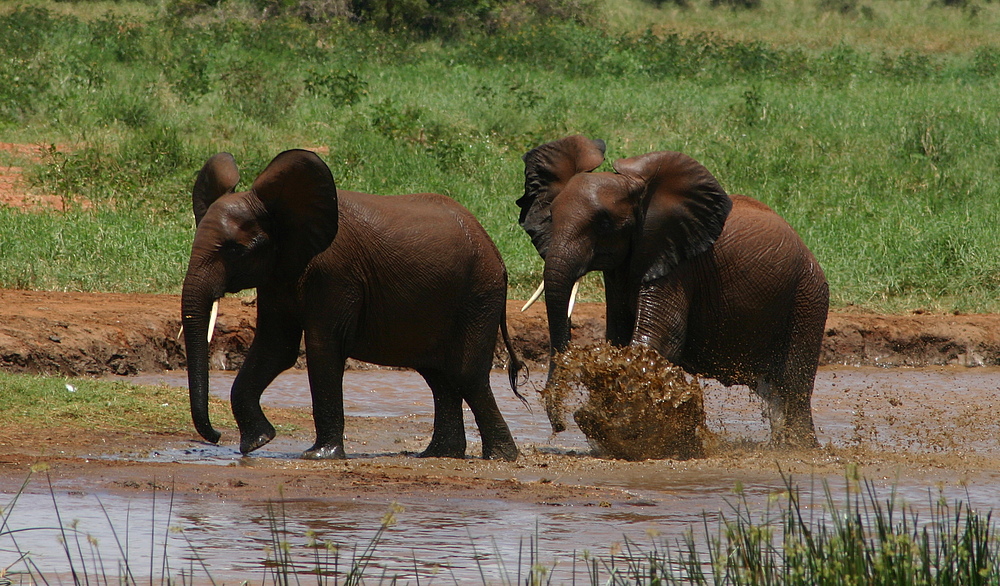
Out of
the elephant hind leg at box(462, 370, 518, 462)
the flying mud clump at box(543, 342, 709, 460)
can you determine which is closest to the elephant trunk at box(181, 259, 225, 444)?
the elephant hind leg at box(462, 370, 518, 462)

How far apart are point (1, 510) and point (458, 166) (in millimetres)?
13202

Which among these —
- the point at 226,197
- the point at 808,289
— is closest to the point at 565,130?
the point at 808,289

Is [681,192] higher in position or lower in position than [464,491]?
higher

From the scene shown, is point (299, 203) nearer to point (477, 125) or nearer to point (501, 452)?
point (501, 452)

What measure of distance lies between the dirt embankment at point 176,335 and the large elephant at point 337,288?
289 cm

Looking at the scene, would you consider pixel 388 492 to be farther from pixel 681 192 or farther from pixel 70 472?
pixel 681 192

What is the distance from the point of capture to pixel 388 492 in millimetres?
6660

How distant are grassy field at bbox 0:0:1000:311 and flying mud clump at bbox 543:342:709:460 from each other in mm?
5367

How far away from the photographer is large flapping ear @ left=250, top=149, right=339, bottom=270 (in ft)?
24.7

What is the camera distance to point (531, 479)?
7340 millimetres

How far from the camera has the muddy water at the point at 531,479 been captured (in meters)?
5.44

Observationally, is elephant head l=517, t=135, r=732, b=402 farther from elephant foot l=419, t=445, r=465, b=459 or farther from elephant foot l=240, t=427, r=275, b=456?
elephant foot l=240, t=427, r=275, b=456

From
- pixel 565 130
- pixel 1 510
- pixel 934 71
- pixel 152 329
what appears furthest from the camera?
pixel 934 71

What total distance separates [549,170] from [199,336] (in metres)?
2.51
